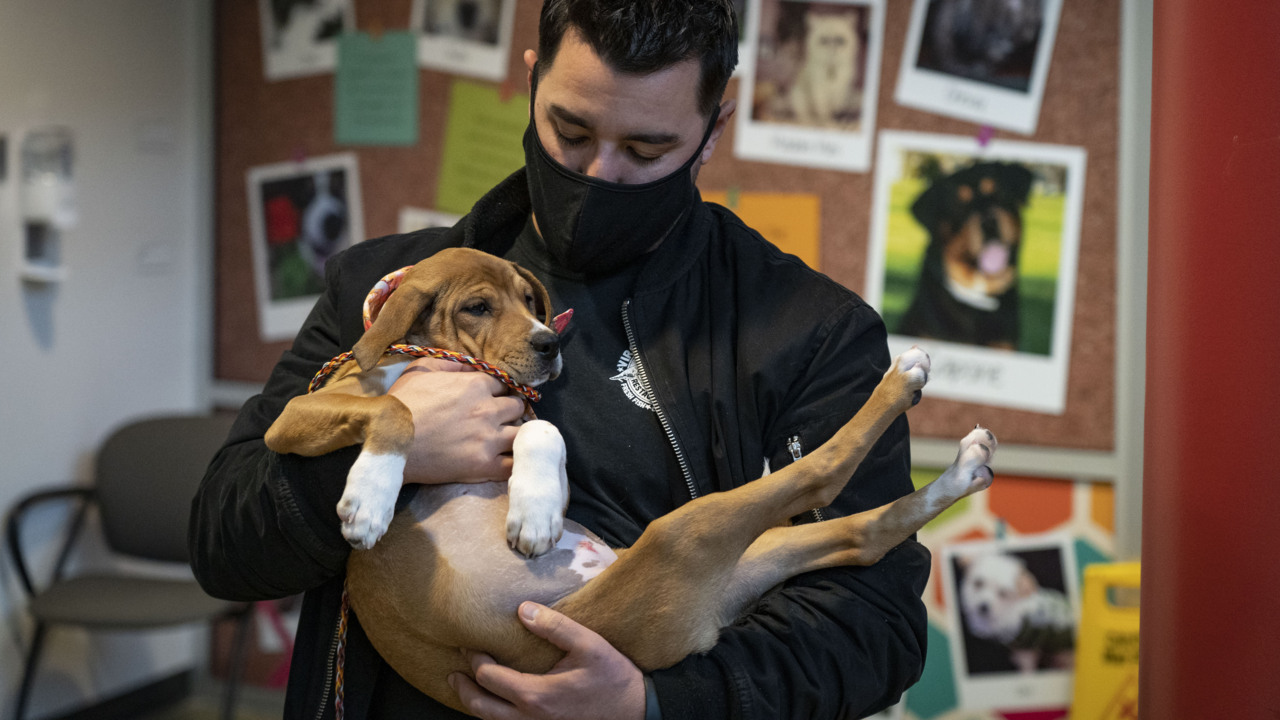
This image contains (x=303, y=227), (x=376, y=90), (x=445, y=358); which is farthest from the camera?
(x=303, y=227)

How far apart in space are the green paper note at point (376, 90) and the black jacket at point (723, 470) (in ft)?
7.33

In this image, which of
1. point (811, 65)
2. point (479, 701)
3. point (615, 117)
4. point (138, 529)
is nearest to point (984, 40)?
point (811, 65)

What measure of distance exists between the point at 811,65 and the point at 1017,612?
1882mm

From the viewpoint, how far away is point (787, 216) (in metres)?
3.26

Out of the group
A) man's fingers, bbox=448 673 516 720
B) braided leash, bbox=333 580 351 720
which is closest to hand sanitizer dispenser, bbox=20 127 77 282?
braided leash, bbox=333 580 351 720

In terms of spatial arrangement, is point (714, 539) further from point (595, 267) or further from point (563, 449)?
point (595, 267)

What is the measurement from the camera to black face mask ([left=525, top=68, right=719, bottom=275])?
1.41 m

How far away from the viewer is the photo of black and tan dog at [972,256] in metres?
3.05

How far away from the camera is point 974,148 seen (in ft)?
10.1

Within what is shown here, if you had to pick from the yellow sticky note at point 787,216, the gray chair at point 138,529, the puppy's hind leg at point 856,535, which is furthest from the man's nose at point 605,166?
the gray chair at point 138,529

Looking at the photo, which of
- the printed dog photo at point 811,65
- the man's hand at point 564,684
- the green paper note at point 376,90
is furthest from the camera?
the green paper note at point 376,90

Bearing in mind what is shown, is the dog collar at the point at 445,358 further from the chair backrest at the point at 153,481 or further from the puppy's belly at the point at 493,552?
the chair backrest at the point at 153,481

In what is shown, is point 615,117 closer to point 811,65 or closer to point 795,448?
point 795,448

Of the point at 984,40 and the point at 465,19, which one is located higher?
the point at 465,19
